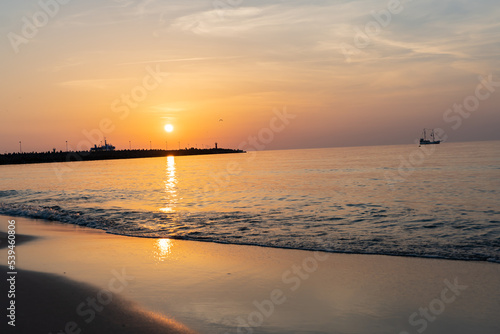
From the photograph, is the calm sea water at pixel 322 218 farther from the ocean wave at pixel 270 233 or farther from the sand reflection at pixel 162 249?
the sand reflection at pixel 162 249

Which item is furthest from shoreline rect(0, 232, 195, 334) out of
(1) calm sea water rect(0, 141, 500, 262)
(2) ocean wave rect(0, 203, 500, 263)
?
(1) calm sea water rect(0, 141, 500, 262)

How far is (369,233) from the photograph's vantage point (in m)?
15.1

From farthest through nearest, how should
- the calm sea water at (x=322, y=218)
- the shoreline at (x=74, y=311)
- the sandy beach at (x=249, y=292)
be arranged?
the calm sea water at (x=322, y=218) → the sandy beach at (x=249, y=292) → the shoreline at (x=74, y=311)

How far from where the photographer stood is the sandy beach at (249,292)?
21.7 ft

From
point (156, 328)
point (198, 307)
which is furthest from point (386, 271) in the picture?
point (156, 328)

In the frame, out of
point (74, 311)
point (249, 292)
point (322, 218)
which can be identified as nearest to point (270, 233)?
point (322, 218)

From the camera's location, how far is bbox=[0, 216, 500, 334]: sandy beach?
661 centimetres

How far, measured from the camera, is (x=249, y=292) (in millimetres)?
8281

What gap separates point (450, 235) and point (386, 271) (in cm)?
601

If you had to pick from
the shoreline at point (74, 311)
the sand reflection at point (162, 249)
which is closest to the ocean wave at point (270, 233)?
the sand reflection at point (162, 249)

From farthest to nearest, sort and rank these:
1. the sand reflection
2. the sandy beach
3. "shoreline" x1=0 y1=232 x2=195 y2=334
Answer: the sand reflection < the sandy beach < "shoreline" x1=0 y1=232 x2=195 y2=334

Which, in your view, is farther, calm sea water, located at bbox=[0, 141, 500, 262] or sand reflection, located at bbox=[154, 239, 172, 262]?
calm sea water, located at bbox=[0, 141, 500, 262]

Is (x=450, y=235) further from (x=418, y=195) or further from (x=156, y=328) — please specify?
(x=418, y=195)

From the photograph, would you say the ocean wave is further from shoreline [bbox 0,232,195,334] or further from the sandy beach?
shoreline [bbox 0,232,195,334]
